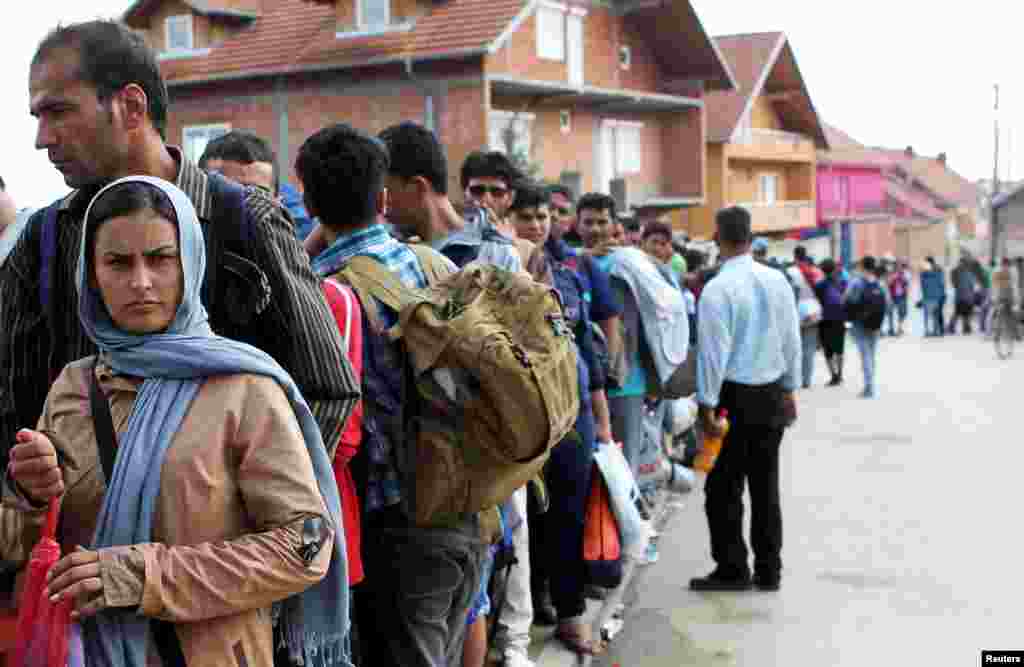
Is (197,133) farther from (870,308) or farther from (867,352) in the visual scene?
(867,352)

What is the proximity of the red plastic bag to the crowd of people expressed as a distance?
4 cm

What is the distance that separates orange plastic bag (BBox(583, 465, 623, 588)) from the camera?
566 centimetres

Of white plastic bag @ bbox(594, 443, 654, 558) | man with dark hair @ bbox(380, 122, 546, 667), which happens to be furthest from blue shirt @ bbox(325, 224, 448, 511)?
white plastic bag @ bbox(594, 443, 654, 558)

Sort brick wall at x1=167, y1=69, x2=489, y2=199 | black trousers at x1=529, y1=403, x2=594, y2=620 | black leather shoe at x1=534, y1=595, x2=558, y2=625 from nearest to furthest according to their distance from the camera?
black trousers at x1=529, y1=403, x2=594, y2=620 → black leather shoe at x1=534, y1=595, x2=558, y2=625 → brick wall at x1=167, y1=69, x2=489, y2=199

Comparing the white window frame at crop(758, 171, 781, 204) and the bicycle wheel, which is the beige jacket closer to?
the bicycle wheel

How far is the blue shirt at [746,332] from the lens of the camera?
7.54 metres

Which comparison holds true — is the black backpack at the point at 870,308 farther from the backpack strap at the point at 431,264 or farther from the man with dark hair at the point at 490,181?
the backpack strap at the point at 431,264

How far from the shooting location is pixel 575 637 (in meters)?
5.79

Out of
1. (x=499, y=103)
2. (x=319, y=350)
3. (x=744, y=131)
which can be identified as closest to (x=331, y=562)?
(x=319, y=350)

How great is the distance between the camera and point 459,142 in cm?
2498

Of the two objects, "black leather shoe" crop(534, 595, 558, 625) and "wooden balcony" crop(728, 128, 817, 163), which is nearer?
"black leather shoe" crop(534, 595, 558, 625)

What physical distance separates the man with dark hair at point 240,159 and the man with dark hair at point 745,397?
330 centimetres

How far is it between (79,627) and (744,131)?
40918 millimetres

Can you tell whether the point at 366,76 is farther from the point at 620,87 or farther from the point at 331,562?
the point at 331,562
